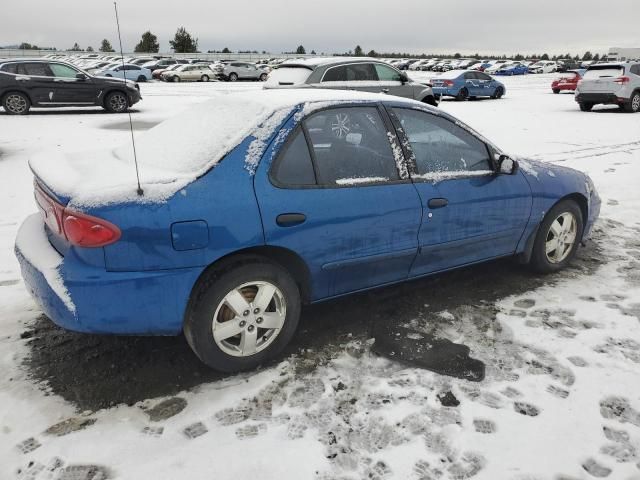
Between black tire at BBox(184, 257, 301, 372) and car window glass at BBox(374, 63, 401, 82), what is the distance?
10.0m

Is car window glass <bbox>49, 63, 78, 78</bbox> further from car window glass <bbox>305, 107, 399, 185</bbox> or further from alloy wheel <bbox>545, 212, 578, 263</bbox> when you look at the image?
alloy wheel <bbox>545, 212, 578, 263</bbox>

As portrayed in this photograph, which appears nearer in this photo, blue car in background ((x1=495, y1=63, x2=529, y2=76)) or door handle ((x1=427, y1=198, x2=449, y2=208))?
door handle ((x1=427, y1=198, x2=449, y2=208))

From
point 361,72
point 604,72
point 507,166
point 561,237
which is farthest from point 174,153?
point 604,72

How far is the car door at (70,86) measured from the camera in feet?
47.4

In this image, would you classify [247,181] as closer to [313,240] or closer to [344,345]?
[313,240]

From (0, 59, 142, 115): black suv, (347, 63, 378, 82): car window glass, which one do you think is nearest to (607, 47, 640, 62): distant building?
(347, 63, 378, 82): car window glass

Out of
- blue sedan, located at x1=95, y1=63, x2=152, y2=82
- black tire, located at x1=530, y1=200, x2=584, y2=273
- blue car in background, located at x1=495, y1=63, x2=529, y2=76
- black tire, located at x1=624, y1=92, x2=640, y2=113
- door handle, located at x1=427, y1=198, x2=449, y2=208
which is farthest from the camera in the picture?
blue car in background, located at x1=495, y1=63, x2=529, y2=76

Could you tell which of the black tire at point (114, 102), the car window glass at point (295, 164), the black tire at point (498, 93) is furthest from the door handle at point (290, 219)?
the black tire at point (498, 93)

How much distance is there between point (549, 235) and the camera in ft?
14.0

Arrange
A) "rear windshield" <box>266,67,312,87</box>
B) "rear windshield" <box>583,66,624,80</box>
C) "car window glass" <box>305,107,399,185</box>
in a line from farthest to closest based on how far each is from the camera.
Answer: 1. "rear windshield" <box>583,66,624,80</box>
2. "rear windshield" <box>266,67,312,87</box>
3. "car window glass" <box>305,107,399,185</box>

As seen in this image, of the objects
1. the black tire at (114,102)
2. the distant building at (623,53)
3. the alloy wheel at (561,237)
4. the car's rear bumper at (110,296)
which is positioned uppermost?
the distant building at (623,53)

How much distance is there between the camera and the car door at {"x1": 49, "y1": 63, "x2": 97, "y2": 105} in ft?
47.4

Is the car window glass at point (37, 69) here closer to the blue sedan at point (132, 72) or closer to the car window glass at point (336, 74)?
the car window glass at point (336, 74)

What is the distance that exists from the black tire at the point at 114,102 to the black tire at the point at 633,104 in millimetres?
15337
